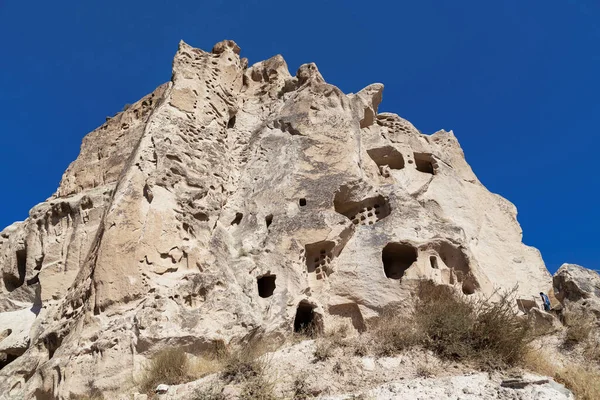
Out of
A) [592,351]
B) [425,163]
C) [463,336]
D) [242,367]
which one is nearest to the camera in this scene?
[242,367]

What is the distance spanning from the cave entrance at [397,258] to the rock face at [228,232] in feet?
0.08

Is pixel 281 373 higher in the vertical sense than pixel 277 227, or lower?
lower

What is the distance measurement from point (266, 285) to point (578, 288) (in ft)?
17.7

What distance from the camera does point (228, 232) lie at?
9070 mm

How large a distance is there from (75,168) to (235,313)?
279 inches

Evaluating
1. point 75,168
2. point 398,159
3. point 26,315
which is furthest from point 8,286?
point 398,159

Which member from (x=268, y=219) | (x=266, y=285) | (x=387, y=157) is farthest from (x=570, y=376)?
(x=387, y=157)

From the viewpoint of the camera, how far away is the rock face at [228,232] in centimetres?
721

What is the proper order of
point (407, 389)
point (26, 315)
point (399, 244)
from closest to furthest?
point (407, 389)
point (399, 244)
point (26, 315)

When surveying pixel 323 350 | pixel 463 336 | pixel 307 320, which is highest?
pixel 307 320

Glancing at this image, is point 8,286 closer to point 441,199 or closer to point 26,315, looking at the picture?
point 26,315

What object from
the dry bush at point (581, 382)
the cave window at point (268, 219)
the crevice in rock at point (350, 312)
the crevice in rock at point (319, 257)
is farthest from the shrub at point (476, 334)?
the cave window at point (268, 219)

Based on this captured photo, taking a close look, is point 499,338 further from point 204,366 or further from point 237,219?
point 237,219

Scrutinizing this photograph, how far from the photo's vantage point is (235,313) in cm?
730
